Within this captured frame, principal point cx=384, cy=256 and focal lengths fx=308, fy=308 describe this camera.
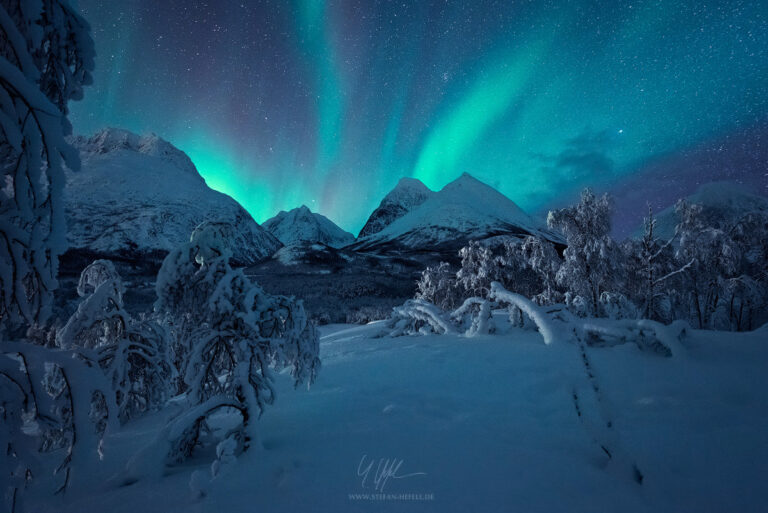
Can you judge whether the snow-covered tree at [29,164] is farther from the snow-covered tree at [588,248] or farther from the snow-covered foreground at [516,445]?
the snow-covered tree at [588,248]

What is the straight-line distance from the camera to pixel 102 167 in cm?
11075

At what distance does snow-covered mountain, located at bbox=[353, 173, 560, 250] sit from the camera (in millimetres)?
109500

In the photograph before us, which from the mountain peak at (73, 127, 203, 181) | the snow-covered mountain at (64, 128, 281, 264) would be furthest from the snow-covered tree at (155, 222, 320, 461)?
the mountain peak at (73, 127, 203, 181)

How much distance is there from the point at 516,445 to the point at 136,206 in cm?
11582

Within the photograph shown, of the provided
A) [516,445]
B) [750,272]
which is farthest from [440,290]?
[516,445]

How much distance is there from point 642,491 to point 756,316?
72.4ft

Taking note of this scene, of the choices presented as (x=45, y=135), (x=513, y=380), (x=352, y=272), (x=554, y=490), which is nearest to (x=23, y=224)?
(x=45, y=135)

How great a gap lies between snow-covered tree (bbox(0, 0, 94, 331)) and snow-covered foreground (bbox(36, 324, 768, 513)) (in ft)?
5.37

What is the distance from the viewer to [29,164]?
159cm

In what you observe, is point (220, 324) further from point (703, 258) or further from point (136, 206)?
point (136, 206)

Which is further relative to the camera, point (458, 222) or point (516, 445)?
point (458, 222)

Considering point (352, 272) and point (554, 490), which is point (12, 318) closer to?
point (554, 490)
